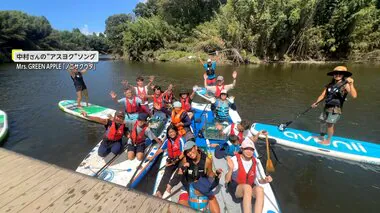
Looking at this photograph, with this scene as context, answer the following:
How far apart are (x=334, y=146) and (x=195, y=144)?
15.2 ft

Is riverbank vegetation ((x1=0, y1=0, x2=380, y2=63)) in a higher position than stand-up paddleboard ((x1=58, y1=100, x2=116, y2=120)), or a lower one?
higher

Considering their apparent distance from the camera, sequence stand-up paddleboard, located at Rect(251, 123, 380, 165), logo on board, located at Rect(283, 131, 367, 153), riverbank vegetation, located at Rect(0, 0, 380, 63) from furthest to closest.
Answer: riverbank vegetation, located at Rect(0, 0, 380, 63)
logo on board, located at Rect(283, 131, 367, 153)
stand-up paddleboard, located at Rect(251, 123, 380, 165)

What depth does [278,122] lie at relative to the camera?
923 centimetres

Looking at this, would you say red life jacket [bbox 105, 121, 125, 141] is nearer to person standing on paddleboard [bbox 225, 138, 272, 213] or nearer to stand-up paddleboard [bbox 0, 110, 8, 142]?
person standing on paddleboard [bbox 225, 138, 272, 213]

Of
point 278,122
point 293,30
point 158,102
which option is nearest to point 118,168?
point 158,102

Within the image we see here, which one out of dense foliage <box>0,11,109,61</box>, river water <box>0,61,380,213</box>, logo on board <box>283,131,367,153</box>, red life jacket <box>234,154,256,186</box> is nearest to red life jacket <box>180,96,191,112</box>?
river water <box>0,61,380,213</box>

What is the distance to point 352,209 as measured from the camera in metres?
4.69

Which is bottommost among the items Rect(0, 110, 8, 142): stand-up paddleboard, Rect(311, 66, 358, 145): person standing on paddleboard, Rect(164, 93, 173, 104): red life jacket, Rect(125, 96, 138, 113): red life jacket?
Rect(0, 110, 8, 142): stand-up paddleboard

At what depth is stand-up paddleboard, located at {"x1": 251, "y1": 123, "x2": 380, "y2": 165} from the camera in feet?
19.9

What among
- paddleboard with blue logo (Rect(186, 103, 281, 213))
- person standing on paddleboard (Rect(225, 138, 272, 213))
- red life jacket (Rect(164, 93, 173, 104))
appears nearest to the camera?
person standing on paddleboard (Rect(225, 138, 272, 213))

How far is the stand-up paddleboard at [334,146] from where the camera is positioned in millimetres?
6055

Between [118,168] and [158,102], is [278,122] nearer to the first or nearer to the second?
[158,102]

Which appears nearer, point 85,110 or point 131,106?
point 131,106

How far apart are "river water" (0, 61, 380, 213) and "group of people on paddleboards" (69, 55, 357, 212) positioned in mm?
931
